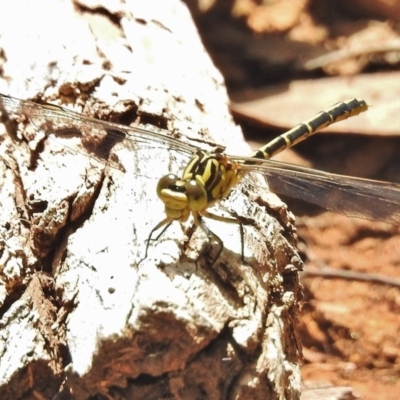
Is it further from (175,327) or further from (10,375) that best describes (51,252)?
(175,327)

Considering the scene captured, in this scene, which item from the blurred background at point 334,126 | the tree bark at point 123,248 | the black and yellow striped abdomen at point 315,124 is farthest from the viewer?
the blurred background at point 334,126

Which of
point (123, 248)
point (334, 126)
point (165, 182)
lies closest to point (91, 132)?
point (165, 182)

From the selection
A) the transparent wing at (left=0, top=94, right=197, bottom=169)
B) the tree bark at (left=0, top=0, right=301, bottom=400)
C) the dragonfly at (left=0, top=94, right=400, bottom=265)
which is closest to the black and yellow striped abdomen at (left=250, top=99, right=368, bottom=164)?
the tree bark at (left=0, top=0, right=301, bottom=400)

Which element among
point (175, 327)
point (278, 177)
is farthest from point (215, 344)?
point (278, 177)

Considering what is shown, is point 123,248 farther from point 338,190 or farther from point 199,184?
point 338,190

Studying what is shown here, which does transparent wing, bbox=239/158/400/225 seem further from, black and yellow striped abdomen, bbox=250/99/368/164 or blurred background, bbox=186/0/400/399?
blurred background, bbox=186/0/400/399

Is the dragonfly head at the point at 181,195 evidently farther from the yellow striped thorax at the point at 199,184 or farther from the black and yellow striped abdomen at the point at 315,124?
the black and yellow striped abdomen at the point at 315,124

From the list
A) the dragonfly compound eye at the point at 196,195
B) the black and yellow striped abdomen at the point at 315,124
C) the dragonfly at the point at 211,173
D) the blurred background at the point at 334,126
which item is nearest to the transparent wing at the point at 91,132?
the dragonfly at the point at 211,173
